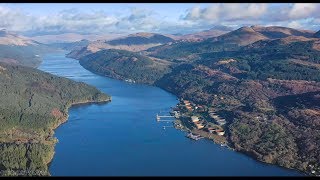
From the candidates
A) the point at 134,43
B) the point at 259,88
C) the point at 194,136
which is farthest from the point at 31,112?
the point at 134,43

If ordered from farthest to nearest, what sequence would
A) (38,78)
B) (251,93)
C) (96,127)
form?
(38,78), (251,93), (96,127)

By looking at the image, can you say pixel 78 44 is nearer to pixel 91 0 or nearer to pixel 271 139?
pixel 271 139

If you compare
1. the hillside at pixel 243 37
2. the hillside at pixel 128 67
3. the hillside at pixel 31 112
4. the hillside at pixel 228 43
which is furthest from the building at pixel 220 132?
the hillside at pixel 243 37

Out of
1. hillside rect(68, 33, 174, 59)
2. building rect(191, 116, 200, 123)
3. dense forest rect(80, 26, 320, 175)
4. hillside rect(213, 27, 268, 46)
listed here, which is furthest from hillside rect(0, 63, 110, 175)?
hillside rect(68, 33, 174, 59)

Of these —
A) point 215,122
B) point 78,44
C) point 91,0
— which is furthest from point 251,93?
point 78,44

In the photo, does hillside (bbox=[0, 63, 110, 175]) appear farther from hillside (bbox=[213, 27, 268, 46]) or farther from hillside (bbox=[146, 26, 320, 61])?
hillside (bbox=[213, 27, 268, 46])

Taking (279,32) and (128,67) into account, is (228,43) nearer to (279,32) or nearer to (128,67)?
(279,32)
